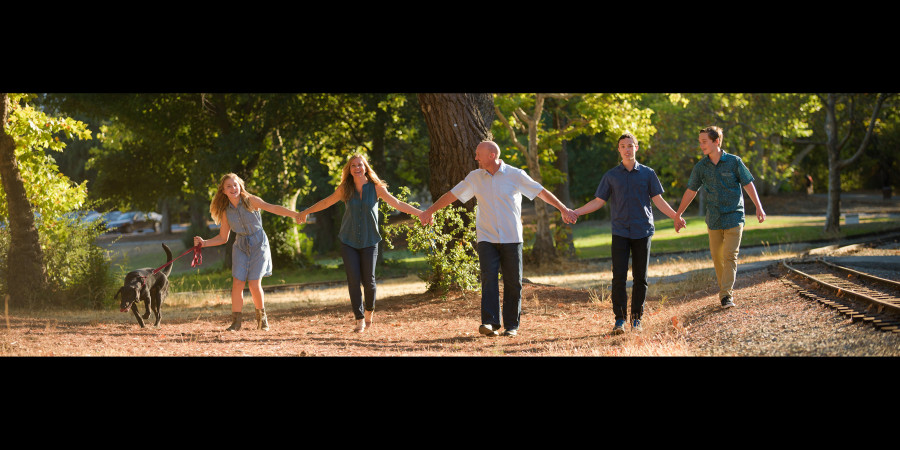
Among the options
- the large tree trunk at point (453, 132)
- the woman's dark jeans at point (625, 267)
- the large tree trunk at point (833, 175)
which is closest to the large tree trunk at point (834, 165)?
the large tree trunk at point (833, 175)

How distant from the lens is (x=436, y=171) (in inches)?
528

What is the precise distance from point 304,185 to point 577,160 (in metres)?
23.7

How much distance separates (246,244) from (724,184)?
18.3ft

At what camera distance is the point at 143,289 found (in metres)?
10.8

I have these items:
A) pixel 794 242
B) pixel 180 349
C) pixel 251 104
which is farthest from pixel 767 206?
pixel 180 349

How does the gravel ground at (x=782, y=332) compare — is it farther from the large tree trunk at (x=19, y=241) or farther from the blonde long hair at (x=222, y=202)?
the large tree trunk at (x=19, y=241)

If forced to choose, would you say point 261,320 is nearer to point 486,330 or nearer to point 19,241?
point 486,330

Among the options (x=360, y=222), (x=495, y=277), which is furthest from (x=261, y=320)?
(x=495, y=277)

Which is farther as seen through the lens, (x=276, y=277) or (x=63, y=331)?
(x=276, y=277)

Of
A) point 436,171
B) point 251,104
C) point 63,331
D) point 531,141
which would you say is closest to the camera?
point 63,331

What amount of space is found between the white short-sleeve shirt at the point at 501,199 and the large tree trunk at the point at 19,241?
9.63 m

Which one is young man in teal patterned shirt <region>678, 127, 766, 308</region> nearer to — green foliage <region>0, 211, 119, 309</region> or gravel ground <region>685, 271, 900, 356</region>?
gravel ground <region>685, 271, 900, 356</region>

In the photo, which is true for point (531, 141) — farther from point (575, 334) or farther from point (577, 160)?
point (577, 160)

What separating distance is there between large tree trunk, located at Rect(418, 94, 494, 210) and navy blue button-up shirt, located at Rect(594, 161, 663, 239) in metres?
4.50
